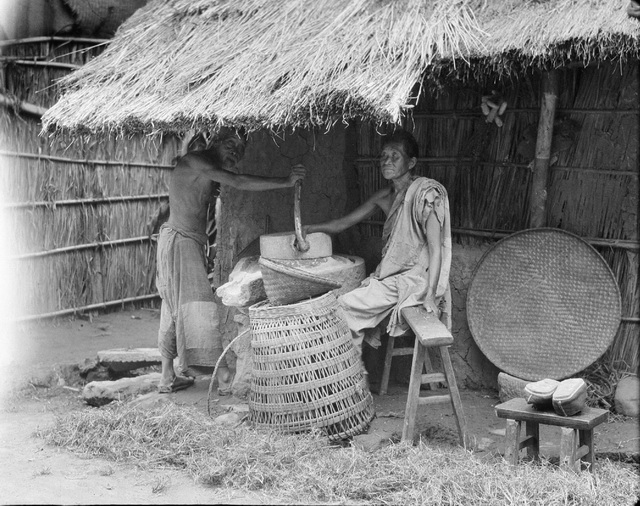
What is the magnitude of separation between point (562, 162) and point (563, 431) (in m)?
2.12

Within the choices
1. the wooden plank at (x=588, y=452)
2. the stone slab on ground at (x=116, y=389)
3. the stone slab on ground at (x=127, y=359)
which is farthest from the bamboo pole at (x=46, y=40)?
the wooden plank at (x=588, y=452)

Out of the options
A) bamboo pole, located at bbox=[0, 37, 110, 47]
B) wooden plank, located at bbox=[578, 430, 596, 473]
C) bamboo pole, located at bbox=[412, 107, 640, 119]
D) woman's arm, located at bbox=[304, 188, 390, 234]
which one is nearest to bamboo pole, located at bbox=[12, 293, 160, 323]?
bamboo pole, located at bbox=[0, 37, 110, 47]

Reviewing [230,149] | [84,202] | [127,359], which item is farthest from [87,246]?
[230,149]

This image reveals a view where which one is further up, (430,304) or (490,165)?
(490,165)

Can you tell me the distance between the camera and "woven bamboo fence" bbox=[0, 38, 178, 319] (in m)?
8.98

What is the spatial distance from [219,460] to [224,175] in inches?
91.1

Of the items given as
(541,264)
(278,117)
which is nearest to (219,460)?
(278,117)

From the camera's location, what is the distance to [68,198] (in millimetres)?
9727

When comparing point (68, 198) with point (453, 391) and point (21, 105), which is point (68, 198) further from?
point (453, 391)

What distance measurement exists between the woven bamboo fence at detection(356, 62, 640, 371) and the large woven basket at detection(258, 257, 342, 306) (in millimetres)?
1500

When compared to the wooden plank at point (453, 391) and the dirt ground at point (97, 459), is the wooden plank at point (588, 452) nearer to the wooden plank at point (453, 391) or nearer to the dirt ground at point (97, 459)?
the dirt ground at point (97, 459)

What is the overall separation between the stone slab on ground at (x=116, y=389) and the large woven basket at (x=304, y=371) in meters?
1.80

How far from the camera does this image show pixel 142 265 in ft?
35.2

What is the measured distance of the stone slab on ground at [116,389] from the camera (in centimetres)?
690
